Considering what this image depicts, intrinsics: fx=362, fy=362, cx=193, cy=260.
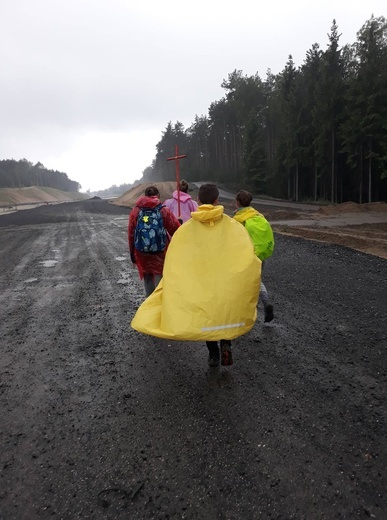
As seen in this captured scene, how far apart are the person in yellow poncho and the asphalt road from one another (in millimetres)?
612

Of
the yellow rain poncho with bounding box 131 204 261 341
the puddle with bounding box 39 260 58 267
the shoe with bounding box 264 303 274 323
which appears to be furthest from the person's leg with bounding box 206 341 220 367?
the puddle with bounding box 39 260 58 267

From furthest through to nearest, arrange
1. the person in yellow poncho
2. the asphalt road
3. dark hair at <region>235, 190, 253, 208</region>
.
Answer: dark hair at <region>235, 190, 253, 208</region>, the person in yellow poncho, the asphalt road

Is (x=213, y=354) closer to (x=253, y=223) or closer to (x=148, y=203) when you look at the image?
(x=253, y=223)

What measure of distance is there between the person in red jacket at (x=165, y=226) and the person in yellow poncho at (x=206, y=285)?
123cm

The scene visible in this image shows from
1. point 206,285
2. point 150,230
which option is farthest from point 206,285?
point 150,230

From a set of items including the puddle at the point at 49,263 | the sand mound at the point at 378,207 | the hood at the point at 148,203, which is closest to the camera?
the hood at the point at 148,203

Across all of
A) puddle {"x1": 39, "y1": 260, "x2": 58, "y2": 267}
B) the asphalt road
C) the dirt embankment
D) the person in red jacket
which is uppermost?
the dirt embankment

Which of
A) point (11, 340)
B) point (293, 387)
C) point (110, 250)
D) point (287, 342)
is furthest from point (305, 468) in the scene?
point (110, 250)

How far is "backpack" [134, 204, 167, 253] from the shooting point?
4625mm

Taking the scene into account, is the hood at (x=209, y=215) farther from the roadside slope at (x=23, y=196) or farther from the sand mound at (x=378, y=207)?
the roadside slope at (x=23, y=196)

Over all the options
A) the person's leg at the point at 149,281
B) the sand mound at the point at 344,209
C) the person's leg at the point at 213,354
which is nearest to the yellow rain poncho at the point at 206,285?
the person's leg at the point at 213,354

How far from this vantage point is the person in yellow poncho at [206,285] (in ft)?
10.6

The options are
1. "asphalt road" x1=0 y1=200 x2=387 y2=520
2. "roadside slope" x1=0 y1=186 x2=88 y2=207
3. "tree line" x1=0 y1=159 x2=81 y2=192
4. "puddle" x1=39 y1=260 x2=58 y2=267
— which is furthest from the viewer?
"tree line" x1=0 y1=159 x2=81 y2=192

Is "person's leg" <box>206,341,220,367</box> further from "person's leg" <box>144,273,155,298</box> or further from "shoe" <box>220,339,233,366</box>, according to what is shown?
"person's leg" <box>144,273,155,298</box>
